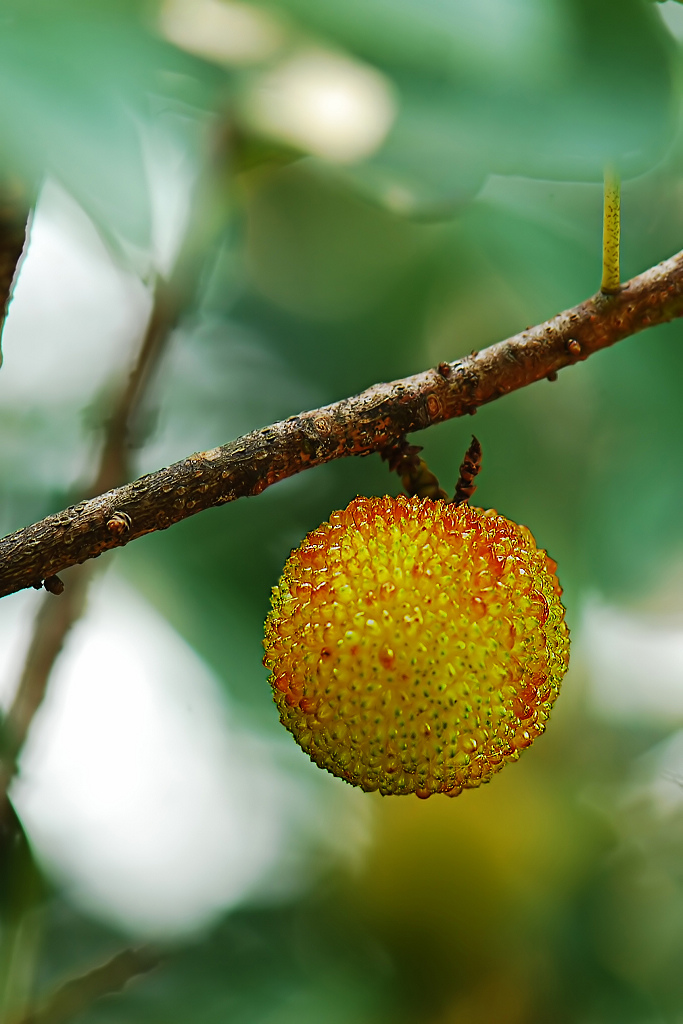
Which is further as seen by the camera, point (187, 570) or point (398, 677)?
point (187, 570)

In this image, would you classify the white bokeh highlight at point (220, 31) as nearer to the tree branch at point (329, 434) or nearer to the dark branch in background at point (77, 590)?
the tree branch at point (329, 434)

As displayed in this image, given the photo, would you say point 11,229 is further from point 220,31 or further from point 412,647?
point 412,647

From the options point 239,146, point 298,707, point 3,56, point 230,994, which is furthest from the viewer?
point 230,994

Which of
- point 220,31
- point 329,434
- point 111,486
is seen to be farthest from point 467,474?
point 111,486

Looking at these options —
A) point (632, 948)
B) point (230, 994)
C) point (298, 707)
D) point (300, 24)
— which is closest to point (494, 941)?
point (632, 948)

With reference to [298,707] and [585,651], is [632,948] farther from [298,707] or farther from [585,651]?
[298,707]

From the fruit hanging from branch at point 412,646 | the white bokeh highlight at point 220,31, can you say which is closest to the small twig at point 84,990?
the fruit hanging from branch at point 412,646

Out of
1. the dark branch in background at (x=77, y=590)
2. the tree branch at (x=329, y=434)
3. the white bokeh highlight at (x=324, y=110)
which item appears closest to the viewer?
the tree branch at (x=329, y=434)
